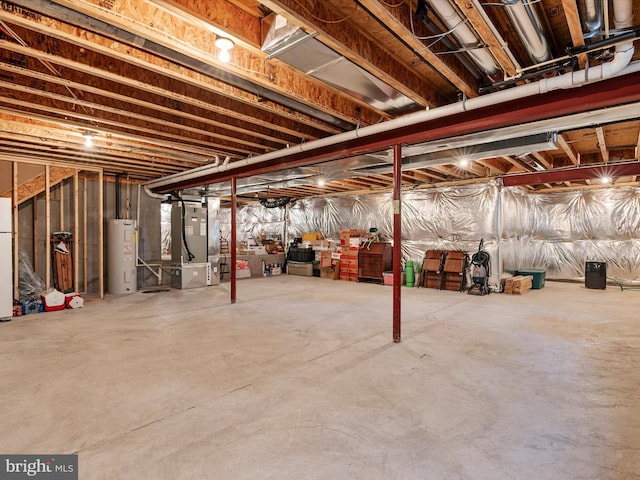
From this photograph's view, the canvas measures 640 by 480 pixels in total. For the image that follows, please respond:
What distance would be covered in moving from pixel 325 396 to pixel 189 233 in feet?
18.9

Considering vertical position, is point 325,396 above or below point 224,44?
below

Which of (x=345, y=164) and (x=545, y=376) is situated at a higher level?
(x=345, y=164)

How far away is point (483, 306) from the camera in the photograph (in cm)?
541

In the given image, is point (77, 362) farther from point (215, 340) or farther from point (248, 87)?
point (248, 87)

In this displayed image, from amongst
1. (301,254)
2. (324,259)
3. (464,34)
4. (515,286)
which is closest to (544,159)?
(515,286)

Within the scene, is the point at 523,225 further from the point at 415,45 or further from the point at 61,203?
the point at 61,203

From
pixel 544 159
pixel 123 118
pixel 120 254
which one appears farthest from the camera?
pixel 120 254

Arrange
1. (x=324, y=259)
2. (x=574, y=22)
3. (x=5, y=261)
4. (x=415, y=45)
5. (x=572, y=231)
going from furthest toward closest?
(x=324, y=259) → (x=572, y=231) → (x=5, y=261) → (x=415, y=45) → (x=574, y=22)

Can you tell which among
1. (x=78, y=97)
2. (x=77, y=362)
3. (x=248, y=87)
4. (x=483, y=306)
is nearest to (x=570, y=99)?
(x=248, y=87)

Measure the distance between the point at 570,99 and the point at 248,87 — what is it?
99.6 inches

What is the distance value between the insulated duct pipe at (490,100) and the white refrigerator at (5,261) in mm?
2781

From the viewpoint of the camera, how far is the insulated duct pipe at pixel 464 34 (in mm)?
1858

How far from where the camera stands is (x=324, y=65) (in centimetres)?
242

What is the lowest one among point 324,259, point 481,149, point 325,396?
point 325,396
